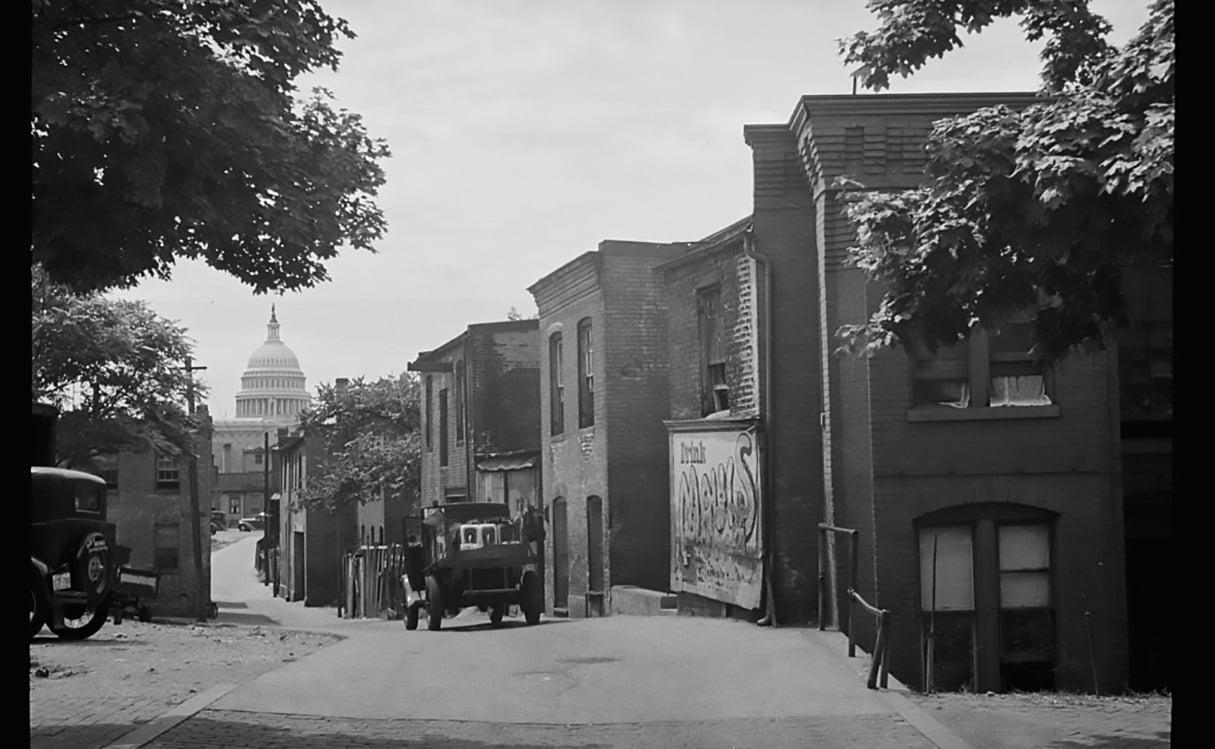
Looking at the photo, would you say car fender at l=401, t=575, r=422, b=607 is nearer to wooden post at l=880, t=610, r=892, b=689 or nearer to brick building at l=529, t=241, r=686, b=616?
brick building at l=529, t=241, r=686, b=616

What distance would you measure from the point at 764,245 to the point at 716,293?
267 cm

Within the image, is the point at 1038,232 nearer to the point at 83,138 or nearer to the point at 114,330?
the point at 83,138

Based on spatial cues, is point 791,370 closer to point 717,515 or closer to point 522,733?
point 717,515

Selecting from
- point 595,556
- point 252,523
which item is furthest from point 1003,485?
point 252,523

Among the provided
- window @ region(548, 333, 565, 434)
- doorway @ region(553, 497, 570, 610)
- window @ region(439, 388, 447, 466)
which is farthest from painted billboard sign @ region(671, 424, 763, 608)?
window @ region(439, 388, 447, 466)

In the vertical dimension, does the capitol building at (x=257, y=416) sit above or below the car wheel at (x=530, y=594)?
above

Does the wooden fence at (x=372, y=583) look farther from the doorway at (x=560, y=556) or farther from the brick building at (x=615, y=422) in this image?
the brick building at (x=615, y=422)

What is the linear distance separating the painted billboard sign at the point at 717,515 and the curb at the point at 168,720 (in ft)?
29.0

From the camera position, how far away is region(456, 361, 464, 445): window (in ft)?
128

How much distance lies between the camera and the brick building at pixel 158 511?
49.4m

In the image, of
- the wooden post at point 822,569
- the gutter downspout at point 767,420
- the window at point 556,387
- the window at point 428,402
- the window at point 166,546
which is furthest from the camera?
the window at point 166,546

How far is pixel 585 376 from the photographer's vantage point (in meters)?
29.5

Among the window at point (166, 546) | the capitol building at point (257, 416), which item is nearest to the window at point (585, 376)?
the window at point (166, 546)

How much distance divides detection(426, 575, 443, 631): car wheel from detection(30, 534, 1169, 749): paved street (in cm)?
381
